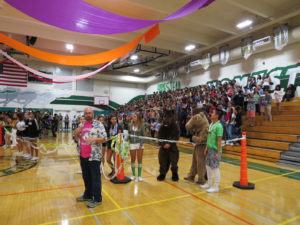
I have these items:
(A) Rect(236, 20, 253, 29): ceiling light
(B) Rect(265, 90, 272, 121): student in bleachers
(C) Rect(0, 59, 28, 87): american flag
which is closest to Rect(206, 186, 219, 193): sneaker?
(B) Rect(265, 90, 272, 121): student in bleachers

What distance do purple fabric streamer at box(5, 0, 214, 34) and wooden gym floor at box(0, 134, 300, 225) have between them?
359 cm

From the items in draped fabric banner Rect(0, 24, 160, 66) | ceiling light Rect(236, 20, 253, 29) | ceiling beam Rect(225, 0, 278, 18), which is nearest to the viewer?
draped fabric banner Rect(0, 24, 160, 66)

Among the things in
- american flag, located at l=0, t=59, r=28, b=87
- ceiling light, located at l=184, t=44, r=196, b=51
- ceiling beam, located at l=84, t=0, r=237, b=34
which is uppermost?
ceiling light, located at l=184, t=44, r=196, b=51

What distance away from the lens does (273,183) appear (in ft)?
13.9

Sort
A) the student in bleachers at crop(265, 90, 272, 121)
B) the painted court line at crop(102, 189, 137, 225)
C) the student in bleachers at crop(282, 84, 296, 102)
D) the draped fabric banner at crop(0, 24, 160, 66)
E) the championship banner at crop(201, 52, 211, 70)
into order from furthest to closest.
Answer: the championship banner at crop(201, 52, 211, 70) → the student in bleachers at crop(282, 84, 296, 102) → the student in bleachers at crop(265, 90, 272, 121) → the draped fabric banner at crop(0, 24, 160, 66) → the painted court line at crop(102, 189, 137, 225)

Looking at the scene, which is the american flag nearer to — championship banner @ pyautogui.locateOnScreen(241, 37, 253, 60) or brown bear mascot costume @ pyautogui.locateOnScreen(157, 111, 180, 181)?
brown bear mascot costume @ pyautogui.locateOnScreen(157, 111, 180, 181)

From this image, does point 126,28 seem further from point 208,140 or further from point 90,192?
point 90,192

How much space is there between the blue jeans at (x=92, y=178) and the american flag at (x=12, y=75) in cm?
1849

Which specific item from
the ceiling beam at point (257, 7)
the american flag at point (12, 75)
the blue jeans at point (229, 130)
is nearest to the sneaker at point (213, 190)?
the blue jeans at point (229, 130)

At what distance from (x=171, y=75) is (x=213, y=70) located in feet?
15.2

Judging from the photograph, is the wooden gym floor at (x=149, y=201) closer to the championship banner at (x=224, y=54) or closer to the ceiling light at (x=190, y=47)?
the championship banner at (x=224, y=54)

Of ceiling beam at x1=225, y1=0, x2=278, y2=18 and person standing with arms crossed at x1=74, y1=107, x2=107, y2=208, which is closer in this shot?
person standing with arms crossed at x1=74, y1=107, x2=107, y2=208

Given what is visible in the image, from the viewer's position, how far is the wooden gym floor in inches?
105

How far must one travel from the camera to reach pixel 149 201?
3.26m
